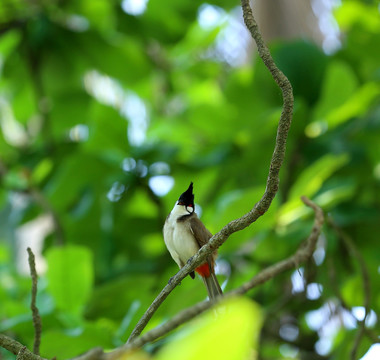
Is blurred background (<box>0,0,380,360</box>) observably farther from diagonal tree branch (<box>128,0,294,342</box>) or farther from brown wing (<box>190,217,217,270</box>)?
diagonal tree branch (<box>128,0,294,342</box>)

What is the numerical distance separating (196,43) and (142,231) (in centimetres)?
75

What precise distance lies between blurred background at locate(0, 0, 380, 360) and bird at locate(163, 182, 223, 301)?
14 cm

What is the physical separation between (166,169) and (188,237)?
0.60 m

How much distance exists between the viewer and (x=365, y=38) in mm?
1658

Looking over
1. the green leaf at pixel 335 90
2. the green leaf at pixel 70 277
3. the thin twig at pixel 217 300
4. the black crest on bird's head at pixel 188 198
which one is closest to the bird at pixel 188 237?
the black crest on bird's head at pixel 188 198

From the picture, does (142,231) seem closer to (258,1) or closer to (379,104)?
(379,104)

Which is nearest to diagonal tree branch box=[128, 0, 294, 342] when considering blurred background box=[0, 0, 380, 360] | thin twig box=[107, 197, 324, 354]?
thin twig box=[107, 197, 324, 354]

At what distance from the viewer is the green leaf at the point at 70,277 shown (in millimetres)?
1115

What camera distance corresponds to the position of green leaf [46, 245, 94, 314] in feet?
3.66

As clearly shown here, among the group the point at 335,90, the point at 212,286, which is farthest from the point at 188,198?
the point at 335,90

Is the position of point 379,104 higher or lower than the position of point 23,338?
higher

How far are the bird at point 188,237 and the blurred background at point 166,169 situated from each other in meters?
0.14

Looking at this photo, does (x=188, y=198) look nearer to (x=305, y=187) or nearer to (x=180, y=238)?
(x=180, y=238)

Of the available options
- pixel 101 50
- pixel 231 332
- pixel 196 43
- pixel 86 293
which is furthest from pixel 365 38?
pixel 231 332
